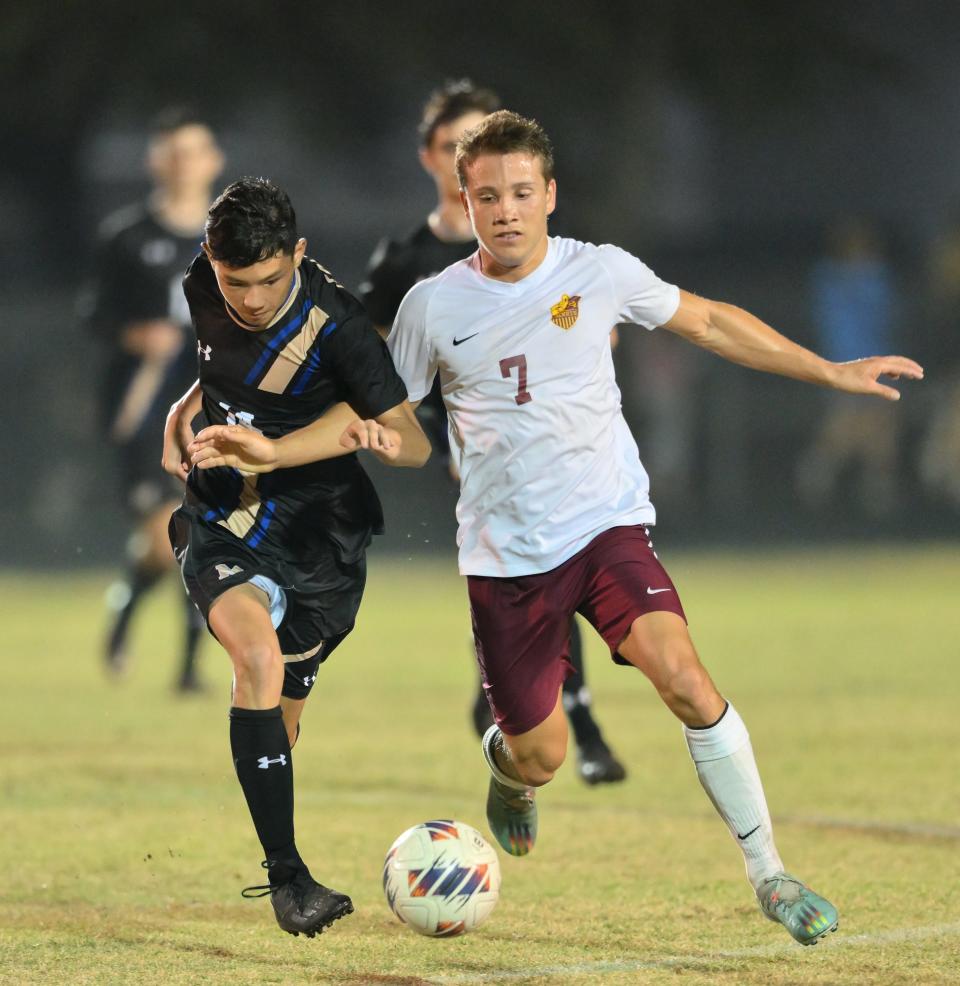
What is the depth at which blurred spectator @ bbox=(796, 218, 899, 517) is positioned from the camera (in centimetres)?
2033

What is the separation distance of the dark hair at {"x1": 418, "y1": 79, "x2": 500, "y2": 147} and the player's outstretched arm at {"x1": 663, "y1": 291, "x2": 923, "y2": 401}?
6.94 ft

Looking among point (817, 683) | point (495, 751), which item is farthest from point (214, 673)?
point (495, 751)

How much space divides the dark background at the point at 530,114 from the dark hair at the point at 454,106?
11504mm

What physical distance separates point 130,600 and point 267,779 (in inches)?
249

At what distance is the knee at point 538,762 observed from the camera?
18.9ft

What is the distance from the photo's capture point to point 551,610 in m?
5.50

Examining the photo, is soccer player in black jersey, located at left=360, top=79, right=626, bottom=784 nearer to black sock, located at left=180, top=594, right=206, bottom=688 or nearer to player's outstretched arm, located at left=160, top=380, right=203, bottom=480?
player's outstretched arm, located at left=160, top=380, right=203, bottom=480

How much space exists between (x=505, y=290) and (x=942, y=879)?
2.26m

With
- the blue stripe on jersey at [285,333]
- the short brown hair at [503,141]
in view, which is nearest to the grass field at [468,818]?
the blue stripe on jersey at [285,333]

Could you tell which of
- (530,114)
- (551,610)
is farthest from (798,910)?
(530,114)

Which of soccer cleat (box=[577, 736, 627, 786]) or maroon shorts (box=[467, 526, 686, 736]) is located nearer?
maroon shorts (box=[467, 526, 686, 736])

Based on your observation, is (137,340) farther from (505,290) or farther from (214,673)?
(505,290)

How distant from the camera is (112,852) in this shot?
6.66m

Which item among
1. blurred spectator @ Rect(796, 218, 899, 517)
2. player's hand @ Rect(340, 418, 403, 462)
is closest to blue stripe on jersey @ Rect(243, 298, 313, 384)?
player's hand @ Rect(340, 418, 403, 462)
